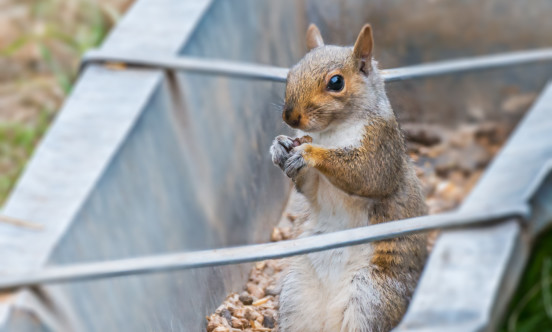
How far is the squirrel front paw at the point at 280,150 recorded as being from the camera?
4.76ft

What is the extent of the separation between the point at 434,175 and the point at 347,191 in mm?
1314

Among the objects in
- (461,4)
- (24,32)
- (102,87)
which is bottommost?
(461,4)

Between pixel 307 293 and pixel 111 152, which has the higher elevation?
pixel 111 152

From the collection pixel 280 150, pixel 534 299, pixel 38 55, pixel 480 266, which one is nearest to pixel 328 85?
pixel 280 150

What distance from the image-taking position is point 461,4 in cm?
308

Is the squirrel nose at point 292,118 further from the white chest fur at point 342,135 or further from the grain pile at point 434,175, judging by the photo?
the grain pile at point 434,175

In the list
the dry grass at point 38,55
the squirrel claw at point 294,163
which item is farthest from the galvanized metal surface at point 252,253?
the dry grass at point 38,55

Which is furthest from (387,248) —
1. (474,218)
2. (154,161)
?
(154,161)

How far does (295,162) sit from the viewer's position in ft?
4.80

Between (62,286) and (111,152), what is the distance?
0.36m

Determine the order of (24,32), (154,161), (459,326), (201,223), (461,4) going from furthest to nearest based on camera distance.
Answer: (24,32), (461,4), (201,223), (154,161), (459,326)

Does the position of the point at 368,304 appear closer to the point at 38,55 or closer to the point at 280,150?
the point at 280,150

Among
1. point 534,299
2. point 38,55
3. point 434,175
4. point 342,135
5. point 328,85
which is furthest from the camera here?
point 38,55

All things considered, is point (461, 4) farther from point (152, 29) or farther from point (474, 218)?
point (474, 218)
